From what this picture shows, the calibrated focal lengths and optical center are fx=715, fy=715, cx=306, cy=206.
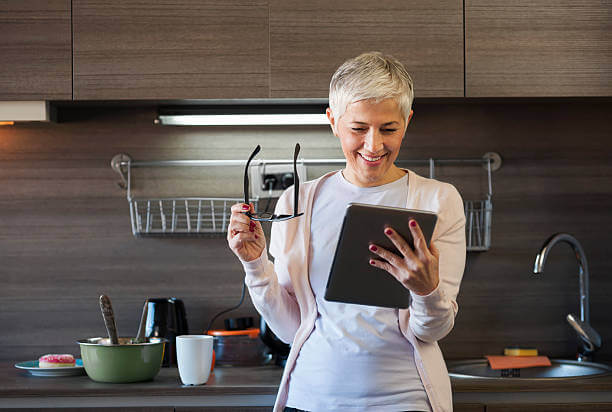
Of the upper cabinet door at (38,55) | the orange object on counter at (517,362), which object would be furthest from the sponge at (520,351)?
the upper cabinet door at (38,55)

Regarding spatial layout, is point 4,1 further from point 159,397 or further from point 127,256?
point 159,397

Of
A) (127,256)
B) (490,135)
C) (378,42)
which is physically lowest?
(127,256)

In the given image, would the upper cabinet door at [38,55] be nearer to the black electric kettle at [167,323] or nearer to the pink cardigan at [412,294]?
the black electric kettle at [167,323]

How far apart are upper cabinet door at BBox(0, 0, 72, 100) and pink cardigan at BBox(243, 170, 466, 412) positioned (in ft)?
2.90

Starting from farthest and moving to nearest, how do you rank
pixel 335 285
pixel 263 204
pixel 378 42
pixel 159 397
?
1. pixel 263 204
2. pixel 378 42
3. pixel 159 397
4. pixel 335 285

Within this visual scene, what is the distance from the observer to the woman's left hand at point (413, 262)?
3.97 feet

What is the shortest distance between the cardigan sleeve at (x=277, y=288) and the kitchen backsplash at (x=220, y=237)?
30.7 inches

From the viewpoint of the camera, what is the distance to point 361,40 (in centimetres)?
201

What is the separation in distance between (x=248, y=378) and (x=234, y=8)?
102 centimetres

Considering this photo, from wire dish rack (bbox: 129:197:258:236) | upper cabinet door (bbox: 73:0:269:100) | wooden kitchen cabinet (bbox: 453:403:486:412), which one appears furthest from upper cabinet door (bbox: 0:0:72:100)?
wooden kitchen cabinet (bbox: 453:403:486:412)

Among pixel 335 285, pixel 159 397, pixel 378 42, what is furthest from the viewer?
pixel 378 42

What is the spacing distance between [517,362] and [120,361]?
115 cm

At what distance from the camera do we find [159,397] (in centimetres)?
178

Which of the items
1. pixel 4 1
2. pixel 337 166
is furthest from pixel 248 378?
pixel 4 1
